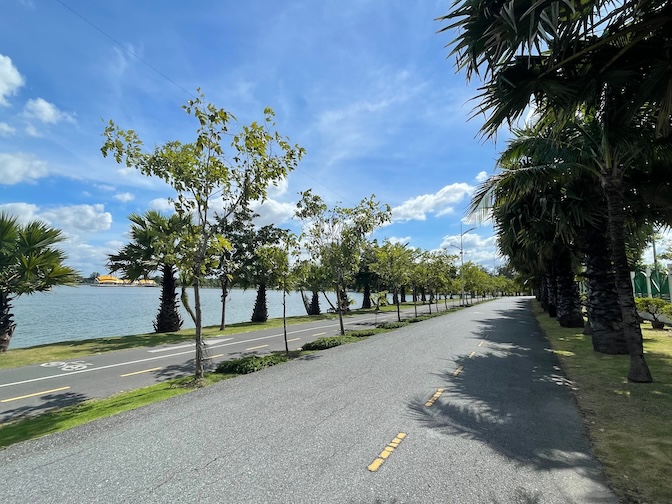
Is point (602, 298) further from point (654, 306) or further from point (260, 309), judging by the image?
point (260, 309)

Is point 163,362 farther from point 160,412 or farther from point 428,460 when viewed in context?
point 428,460

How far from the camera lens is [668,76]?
542 cm

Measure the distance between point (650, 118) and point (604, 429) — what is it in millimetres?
7150

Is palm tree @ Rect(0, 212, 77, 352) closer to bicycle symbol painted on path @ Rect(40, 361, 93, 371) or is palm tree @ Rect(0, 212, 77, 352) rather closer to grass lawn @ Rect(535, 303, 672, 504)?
bicycle symbol painted on path @ Rect(40, 361, 93, 371)

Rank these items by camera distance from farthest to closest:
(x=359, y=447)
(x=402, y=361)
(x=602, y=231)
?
1. (x=602, y=231)
2. (x=402, y=361)
3. (x=359, y=447)

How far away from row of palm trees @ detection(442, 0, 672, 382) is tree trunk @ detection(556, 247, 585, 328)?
4.30 metres

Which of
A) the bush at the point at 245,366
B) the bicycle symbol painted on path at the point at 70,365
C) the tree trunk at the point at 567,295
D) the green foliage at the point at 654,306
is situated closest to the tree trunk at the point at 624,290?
Answer: the bush at the point at 245,366

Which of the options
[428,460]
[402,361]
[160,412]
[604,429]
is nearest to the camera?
[428,460]

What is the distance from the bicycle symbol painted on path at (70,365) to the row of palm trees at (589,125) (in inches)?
A: 502

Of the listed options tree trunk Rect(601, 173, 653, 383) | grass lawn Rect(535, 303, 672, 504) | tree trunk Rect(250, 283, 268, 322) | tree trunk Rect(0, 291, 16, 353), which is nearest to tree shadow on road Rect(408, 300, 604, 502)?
grass lawn Rect(535, 303, 672, 504)

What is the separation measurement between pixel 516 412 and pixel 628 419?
1542mm

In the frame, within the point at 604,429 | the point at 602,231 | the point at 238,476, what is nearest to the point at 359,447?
the point at 238,476

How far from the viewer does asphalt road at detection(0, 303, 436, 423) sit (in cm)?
775

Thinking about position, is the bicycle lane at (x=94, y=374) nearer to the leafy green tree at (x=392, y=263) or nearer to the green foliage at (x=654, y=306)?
the leafy green tree at (x=392, y=263)
